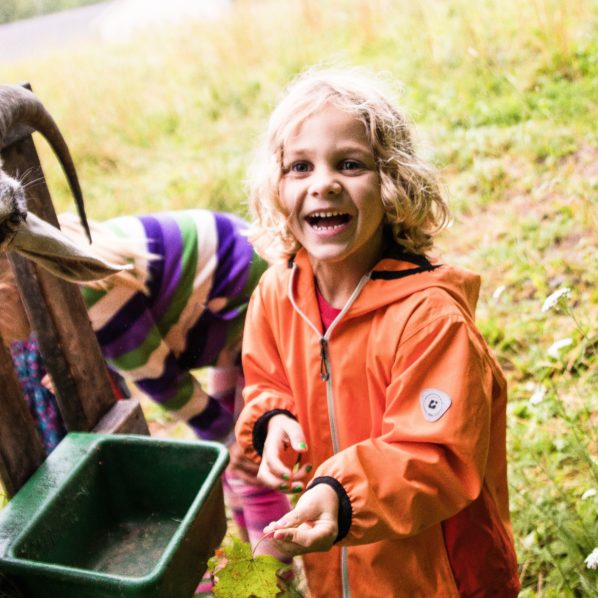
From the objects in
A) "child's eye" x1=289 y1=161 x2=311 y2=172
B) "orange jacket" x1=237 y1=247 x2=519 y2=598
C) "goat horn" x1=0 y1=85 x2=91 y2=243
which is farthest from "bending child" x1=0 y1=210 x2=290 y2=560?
"child's eye" x1=289 y1=161 x2=311 y2=172

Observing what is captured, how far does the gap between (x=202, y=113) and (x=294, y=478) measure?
6.99 m

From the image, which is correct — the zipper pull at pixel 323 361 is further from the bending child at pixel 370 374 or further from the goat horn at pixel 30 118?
the goat horn at pixel 30 118

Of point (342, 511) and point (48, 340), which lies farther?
point (48, 340)

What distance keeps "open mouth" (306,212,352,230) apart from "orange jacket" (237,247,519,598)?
5.7 inches

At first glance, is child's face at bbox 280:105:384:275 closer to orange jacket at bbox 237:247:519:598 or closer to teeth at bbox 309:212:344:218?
teeth at bbox 309:212:344:218

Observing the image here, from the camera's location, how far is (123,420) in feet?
7.16

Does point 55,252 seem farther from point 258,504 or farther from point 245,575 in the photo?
point 258,504

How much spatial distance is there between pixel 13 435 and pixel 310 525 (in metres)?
0.82

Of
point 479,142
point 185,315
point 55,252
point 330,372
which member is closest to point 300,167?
point 330,372

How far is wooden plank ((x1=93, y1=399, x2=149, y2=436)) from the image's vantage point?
2145 millimetres

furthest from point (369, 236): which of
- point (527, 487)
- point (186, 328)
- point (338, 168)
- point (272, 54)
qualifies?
point (272, 54)

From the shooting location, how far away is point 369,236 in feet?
6.04

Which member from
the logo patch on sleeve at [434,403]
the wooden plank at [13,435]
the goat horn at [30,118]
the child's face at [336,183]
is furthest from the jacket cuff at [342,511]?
the goat horn at [30,118]

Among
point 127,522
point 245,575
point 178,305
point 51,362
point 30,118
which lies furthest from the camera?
point 178,305
